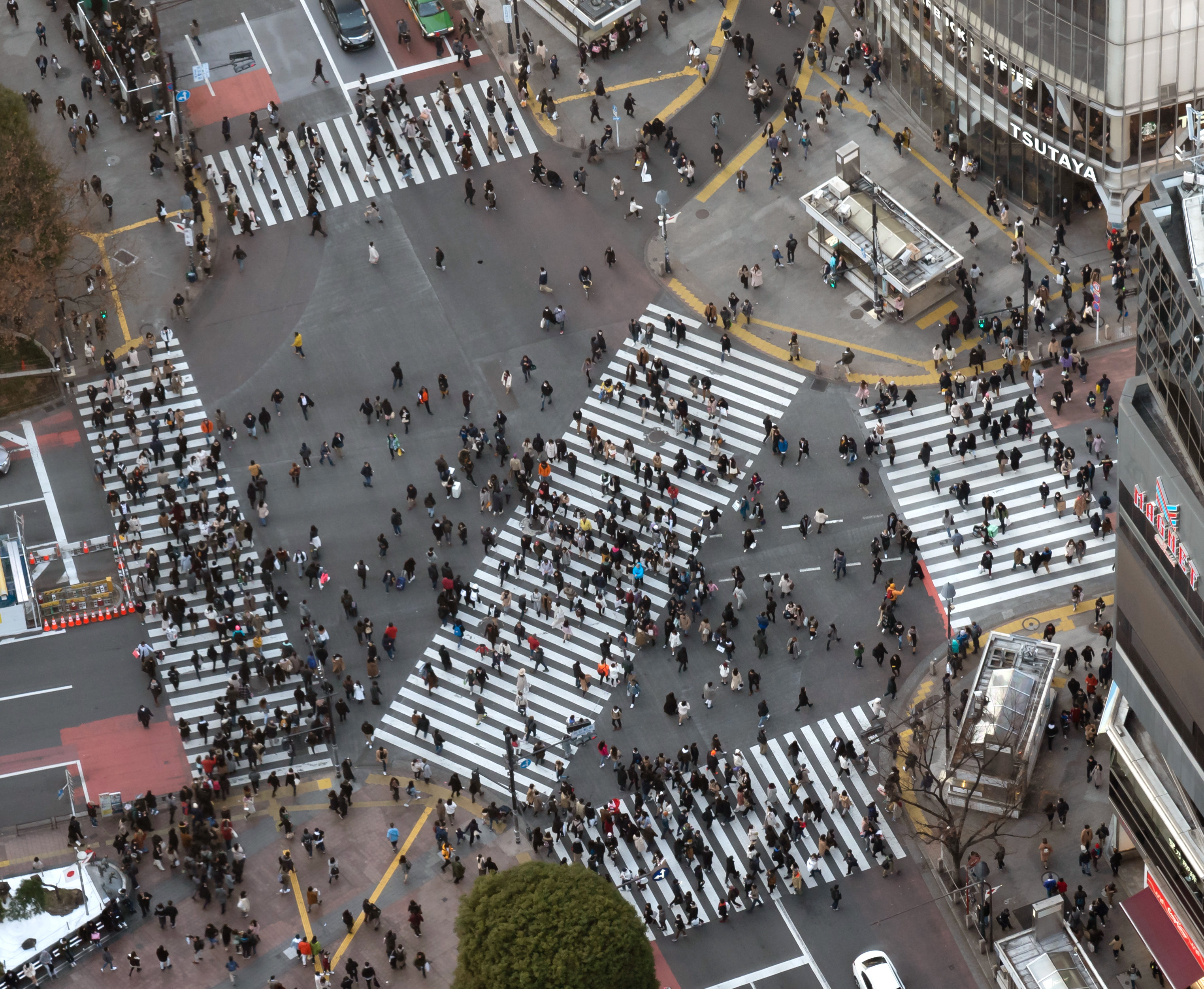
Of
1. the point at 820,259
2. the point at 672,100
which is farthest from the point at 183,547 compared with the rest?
the point at 672,100

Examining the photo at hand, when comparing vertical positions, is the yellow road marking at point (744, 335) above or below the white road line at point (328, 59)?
below

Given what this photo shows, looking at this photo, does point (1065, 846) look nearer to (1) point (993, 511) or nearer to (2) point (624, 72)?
(1) point (993, 511)

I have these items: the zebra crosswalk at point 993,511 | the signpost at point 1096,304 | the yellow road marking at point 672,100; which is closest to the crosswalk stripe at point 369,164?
the yellow road marking at point 672,100

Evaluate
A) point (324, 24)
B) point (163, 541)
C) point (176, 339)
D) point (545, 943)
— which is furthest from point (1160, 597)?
point (324, 24)

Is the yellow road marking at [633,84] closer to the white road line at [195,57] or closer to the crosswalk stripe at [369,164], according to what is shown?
the crosswalk stripe at [369,164]

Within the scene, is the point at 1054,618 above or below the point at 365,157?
below

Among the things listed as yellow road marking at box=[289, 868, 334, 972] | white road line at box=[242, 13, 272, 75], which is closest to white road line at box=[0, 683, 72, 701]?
→ yellow road marking at box=[289, 868, 334, 972]

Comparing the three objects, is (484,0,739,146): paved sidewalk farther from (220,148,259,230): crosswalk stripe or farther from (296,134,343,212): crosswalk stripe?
(220,148,259,230): crosswalk stripe
